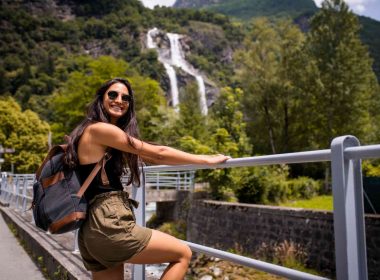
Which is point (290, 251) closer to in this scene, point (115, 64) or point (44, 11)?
point (115, 64)

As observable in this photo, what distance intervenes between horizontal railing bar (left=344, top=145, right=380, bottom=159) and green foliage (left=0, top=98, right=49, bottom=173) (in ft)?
147

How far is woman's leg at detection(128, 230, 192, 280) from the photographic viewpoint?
82.5 inches

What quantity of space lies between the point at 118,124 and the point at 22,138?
155ft

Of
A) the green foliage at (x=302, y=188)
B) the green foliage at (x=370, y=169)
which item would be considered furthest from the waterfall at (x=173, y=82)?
the green foliage at (x=302, y=188)

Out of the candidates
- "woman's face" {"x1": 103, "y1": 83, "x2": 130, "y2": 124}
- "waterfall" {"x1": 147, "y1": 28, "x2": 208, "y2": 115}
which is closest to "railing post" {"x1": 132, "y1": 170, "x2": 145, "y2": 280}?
"woman's face" {"x1": 103, "y1": 83, "x2": 130, "y2": 124}

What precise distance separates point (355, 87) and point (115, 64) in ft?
66.1

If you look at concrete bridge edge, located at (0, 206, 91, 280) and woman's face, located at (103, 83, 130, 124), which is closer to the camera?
woman's face, located at (103, 83, 130, 124)

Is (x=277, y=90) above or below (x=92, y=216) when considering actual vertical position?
above

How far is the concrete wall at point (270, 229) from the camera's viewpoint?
10.8 m

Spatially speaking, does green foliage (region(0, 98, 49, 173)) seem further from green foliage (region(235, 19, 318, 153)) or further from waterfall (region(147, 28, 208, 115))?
green foliage (region(235, 19, 318, 153))

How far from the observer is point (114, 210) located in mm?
2082

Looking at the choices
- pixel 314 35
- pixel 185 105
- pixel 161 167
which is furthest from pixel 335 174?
pixel 185 105

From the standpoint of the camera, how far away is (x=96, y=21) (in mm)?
149375

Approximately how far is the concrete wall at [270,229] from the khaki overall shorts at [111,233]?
30.0 feet
